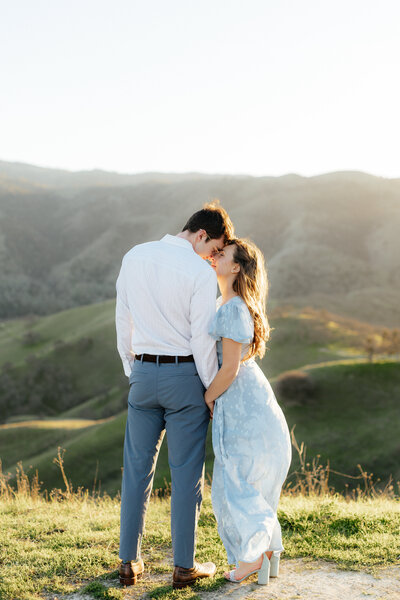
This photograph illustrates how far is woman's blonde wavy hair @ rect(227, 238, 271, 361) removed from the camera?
4488 mm

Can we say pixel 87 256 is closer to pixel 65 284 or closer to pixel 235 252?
pixel 65 284

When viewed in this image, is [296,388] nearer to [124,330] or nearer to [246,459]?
[246,459]

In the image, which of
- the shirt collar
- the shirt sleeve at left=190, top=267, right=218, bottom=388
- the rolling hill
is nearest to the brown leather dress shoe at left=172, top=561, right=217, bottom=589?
the shirt sleeve at left=190, top=267, right=218, bottom=388

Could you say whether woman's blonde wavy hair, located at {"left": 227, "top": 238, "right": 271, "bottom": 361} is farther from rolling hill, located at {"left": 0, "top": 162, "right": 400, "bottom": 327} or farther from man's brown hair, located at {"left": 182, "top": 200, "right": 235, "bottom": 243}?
rolling hill, located at {"left": 0, "top": 162, "right": 400, "bottom": 327}

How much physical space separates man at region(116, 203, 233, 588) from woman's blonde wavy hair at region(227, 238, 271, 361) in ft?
0.56

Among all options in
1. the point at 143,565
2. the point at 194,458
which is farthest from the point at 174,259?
the point at 143,565

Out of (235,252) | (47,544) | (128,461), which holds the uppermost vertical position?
(235,252)

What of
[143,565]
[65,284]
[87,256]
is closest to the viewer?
[143,565]

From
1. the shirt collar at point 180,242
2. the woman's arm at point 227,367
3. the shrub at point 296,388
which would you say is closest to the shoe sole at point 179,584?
the woman's arm at point 227,367

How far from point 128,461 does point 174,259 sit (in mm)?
1737

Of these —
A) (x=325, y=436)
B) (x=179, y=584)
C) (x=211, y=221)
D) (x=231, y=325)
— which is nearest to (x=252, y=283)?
(x=231, y=325)

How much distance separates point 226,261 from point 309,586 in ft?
9.16

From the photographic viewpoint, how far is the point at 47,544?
5.49 meters

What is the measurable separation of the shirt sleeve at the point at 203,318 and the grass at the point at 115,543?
1926 mm
